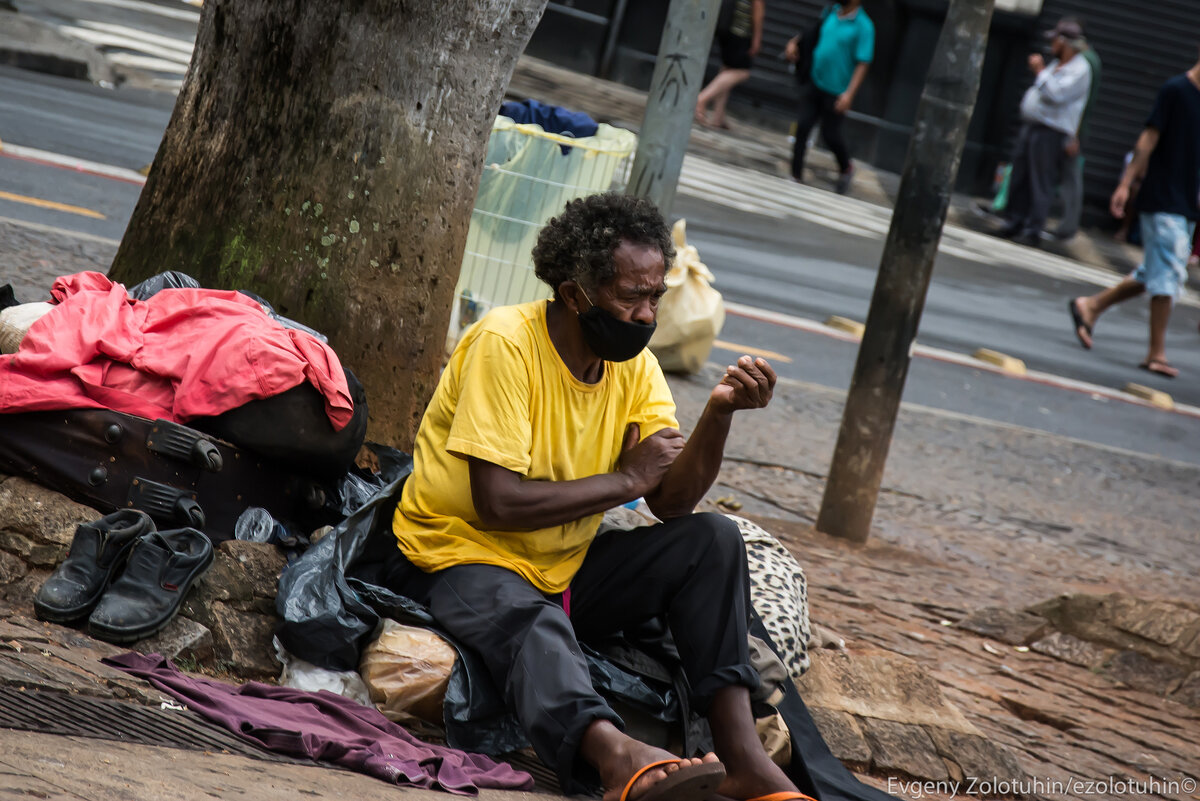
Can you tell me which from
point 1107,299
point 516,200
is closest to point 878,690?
point 516,200

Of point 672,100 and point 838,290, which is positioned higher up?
point 672,100

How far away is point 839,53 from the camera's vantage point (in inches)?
607

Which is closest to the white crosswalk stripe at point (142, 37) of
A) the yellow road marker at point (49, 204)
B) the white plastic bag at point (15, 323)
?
the yellow road marker at point (49, 204)

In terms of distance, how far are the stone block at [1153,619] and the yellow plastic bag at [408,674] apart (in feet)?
10.1

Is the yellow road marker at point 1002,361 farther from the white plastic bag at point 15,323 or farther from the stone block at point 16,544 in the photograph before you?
the stone block at point 16,544

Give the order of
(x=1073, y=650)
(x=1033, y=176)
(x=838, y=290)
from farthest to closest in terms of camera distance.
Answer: (x=1033, y=176) → (x=838, y=290) → (x=1073, y=650)

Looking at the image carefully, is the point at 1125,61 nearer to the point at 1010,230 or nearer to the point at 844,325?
the point at 1010,230

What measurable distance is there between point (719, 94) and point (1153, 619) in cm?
1372

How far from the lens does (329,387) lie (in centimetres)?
342

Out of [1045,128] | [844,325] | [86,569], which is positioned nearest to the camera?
[86,569]

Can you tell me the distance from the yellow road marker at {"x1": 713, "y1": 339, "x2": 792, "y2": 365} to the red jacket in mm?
5205

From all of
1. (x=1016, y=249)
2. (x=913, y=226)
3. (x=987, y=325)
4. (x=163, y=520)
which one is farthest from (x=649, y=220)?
(x=1016, y=249)

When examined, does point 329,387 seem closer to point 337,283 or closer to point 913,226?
point 337,283

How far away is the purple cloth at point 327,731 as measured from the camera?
8.98 feet
